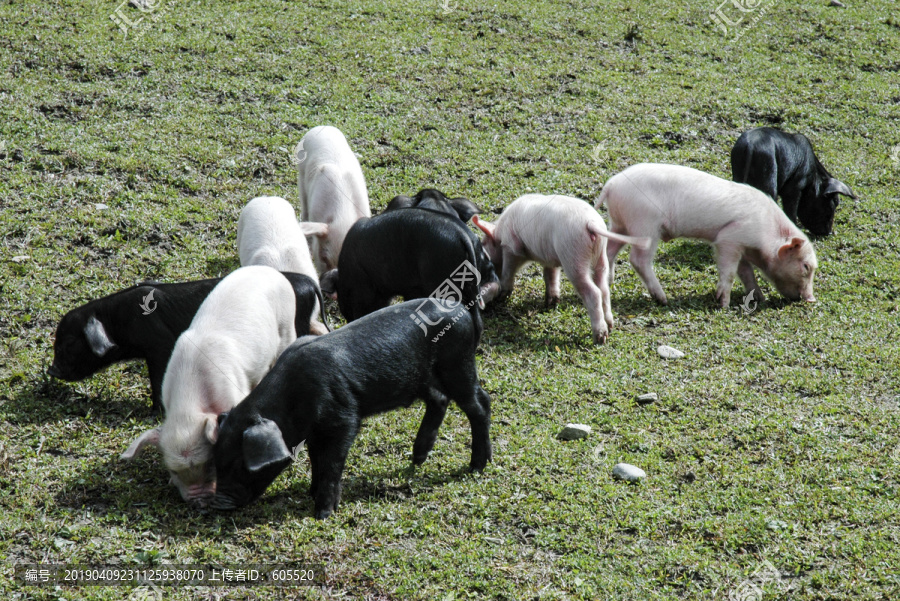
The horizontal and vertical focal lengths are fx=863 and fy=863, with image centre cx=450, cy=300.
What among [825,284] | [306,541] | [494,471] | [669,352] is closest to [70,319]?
[306,541]

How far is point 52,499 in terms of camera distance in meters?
4.22

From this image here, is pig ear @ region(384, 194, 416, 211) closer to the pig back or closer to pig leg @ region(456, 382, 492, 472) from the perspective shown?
the pig back

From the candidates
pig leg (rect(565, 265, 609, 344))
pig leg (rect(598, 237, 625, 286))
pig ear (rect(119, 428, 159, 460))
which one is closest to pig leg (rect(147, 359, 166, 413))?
pig ear (rect(119, 428, 159, 460))

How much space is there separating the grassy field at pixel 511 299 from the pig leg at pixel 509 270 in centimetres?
12

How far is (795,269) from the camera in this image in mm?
6977

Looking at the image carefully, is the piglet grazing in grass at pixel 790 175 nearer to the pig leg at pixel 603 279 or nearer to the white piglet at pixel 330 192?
the pig leg at pixel 603 279

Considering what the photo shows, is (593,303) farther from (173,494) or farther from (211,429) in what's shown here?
(173,494)

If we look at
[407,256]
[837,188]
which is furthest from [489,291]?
[837,188]

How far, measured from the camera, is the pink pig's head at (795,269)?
696 centimetres

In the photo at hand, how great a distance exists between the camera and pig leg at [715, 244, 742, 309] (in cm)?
694

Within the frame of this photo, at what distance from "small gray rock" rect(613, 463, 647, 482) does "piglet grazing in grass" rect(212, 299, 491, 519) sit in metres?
0.73

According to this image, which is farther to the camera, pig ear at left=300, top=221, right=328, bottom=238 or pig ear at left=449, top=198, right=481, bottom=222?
pig ear at left=449, top=198, right=481, bottom=222

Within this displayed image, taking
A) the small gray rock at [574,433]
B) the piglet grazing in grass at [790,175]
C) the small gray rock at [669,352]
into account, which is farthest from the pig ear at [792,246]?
the small gray rock at [574,433]

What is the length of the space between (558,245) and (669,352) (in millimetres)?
1109
